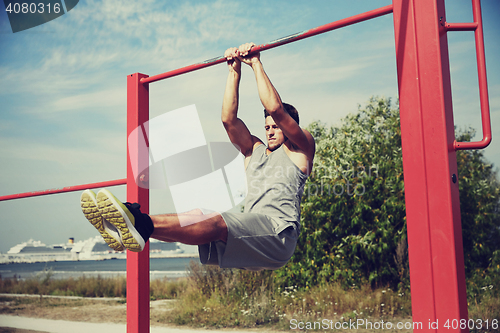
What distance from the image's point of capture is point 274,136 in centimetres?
282

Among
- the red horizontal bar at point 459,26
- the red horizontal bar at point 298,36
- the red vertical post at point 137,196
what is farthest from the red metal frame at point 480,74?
the red vertical post at point 137,196

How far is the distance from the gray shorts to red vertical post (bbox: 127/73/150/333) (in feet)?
1.98

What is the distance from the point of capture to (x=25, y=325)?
19.2ft

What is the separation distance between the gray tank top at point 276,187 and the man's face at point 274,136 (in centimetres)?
11

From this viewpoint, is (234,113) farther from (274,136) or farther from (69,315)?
(69,315)

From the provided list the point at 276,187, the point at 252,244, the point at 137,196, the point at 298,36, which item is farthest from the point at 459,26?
the point at 137,196

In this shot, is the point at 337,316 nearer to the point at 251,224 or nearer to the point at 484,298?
the point at 484,298

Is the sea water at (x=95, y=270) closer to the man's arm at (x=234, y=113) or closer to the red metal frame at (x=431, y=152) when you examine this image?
the man's arm at (x=234, y=113)

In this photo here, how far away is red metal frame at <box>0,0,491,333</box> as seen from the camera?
1661 mm

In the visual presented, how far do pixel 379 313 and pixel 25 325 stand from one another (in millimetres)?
4921

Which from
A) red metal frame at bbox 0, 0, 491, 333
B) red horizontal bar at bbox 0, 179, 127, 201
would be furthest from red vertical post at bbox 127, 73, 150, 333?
red metal frame at bbox 0, 0, 491, 333

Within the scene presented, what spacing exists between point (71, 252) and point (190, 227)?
48.7m

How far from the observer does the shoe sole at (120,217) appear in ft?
5.76

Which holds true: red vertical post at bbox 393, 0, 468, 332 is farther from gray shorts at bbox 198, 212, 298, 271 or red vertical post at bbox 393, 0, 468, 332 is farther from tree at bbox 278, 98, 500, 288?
A: tree at bbox 278, 98, 500, 288
